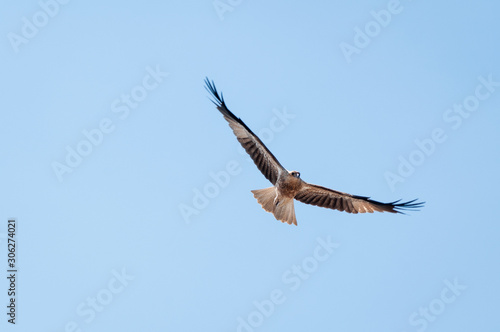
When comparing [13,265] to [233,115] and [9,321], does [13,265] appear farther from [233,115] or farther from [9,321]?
[233,115]

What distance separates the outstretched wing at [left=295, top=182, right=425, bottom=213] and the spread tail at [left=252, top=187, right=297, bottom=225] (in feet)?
1.13

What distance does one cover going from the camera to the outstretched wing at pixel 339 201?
12.6 meters

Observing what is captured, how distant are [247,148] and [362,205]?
2.76 meters

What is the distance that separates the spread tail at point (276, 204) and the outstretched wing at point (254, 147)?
29cm

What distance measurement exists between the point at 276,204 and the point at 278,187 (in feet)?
1.25

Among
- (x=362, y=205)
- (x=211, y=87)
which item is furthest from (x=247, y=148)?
(x=362, y=205)

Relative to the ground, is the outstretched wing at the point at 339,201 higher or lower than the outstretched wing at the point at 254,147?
lower

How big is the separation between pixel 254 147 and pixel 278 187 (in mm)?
939

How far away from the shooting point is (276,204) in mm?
12344

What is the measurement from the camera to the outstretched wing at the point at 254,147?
1202cm

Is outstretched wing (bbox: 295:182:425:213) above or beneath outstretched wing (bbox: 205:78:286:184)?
beneath

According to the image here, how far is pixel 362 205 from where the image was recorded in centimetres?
1280

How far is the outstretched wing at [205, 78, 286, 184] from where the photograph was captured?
12.0m

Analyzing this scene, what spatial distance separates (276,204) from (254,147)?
49.1 inches
